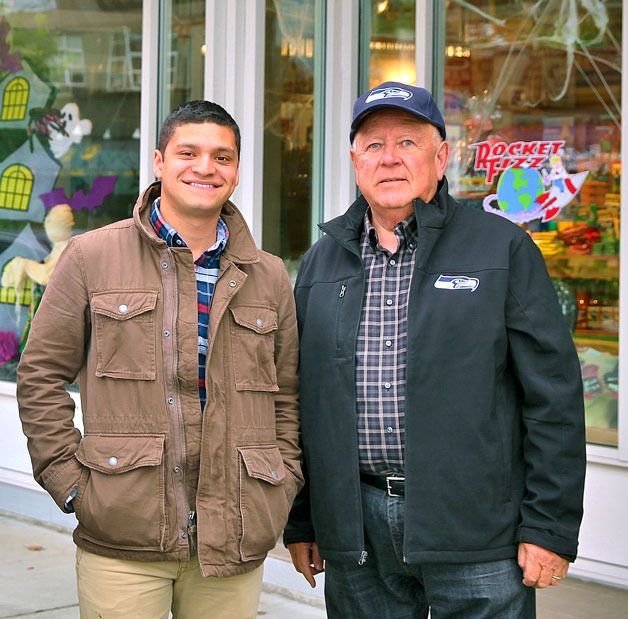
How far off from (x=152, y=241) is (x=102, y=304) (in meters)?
0.21

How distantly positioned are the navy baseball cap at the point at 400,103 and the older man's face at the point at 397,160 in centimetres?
3

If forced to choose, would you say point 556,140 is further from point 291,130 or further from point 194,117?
point 194,117

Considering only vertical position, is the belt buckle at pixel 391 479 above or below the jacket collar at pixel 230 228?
below

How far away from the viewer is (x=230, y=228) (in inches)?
122

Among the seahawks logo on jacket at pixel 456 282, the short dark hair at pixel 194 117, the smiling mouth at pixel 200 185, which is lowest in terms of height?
the seahawks logo on jacket at pixel 456 282

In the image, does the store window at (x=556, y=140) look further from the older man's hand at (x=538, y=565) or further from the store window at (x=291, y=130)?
the older man's hand at (x=538, y=565)

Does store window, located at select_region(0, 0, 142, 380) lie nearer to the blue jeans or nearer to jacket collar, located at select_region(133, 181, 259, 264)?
jacket collar, located at select_region(133, 181, 259, 264)

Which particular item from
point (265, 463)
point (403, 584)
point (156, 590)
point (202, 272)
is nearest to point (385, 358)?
point (265, 463)

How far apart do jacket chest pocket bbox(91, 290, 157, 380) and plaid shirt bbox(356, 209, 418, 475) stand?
22.5 inches

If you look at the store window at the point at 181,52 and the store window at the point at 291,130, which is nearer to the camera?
the store window at the point at 291,130

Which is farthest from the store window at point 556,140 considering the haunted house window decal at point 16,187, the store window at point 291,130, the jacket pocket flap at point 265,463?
the haunted house window decal at point 16,187

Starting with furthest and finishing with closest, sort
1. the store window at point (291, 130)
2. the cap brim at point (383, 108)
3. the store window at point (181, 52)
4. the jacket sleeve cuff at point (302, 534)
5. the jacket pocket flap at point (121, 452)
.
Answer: the store window at point (181, 52), the store window at point (291, 130), the jacket sleeve cuff at point (302, 534), the cap brim at point (383, 108), the jacket pocket flap at point (121, 452)

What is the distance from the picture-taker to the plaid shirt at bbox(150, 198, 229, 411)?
2902mm

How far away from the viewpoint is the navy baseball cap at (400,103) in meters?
3.00
